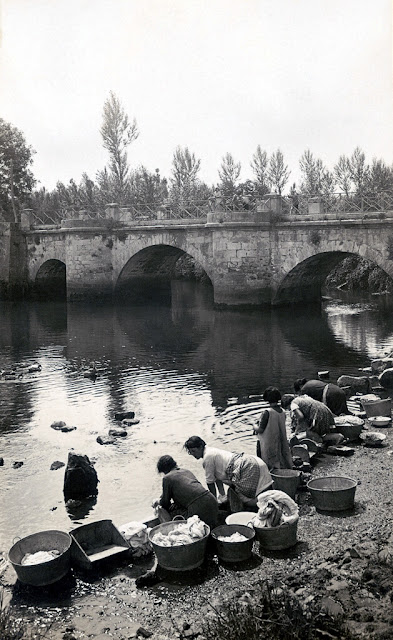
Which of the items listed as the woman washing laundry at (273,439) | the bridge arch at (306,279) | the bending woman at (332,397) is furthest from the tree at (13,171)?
the woman washing laundry at (273,439)

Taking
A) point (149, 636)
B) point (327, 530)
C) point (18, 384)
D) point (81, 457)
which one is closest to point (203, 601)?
point (149, 636)

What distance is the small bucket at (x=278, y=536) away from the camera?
862cm

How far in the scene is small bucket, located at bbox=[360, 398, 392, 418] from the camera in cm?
1480

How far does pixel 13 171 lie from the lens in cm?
4881

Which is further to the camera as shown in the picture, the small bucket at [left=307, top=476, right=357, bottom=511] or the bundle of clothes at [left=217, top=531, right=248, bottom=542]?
the small bucket at [left=307, top=476, right=357, bottom=511]

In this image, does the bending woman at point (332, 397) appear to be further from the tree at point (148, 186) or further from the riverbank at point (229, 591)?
the tree at point (148, 186)

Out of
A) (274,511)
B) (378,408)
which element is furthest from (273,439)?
(378,408)

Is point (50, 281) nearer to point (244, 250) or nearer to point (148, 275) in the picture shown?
point (148, 275)

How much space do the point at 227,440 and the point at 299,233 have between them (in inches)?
786

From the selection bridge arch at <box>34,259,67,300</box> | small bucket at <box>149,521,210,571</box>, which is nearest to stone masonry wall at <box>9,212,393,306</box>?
bridge arch at <box>34,259,67,300</box>

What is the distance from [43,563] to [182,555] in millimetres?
1656

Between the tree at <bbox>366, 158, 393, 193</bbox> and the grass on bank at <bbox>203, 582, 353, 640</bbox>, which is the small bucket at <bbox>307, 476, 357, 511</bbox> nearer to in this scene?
the grass on bank at <bbox>203, 582, 353, 640</bbox>

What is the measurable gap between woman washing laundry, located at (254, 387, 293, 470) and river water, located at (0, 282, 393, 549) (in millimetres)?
2026

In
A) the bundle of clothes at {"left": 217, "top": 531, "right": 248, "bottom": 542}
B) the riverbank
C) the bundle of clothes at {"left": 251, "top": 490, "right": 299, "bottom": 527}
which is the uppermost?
the bundle of clothes at {"left": 251, "top": 490, "right": 299, "bottom": 527}
